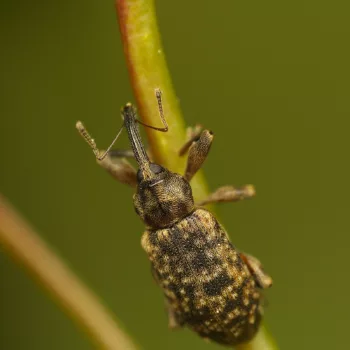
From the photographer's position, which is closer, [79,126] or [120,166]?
[79,126]

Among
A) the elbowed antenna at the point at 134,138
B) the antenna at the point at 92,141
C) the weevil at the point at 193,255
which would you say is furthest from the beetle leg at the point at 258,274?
the antenna at the point at 92,141

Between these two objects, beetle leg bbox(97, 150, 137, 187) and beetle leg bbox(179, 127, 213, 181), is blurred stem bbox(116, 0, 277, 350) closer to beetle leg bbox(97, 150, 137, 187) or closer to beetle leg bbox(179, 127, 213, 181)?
beetle leg bbox(179, 127, 213, 181)

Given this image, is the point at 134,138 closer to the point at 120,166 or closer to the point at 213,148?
the point at 120,166

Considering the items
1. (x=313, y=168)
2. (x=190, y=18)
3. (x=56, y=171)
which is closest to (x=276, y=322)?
(x=313, y=168)

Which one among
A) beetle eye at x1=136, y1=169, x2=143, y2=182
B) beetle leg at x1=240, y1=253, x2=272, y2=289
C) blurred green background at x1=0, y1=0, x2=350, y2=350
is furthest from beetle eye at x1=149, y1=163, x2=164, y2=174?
blurred green background at x1=0, y1=0, x2=350, y2=350

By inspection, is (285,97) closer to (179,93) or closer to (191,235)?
(179,93)

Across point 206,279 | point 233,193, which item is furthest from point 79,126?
point 206,279

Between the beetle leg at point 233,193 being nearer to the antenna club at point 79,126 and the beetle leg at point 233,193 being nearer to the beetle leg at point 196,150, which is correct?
the beetle leg at point 196,150
